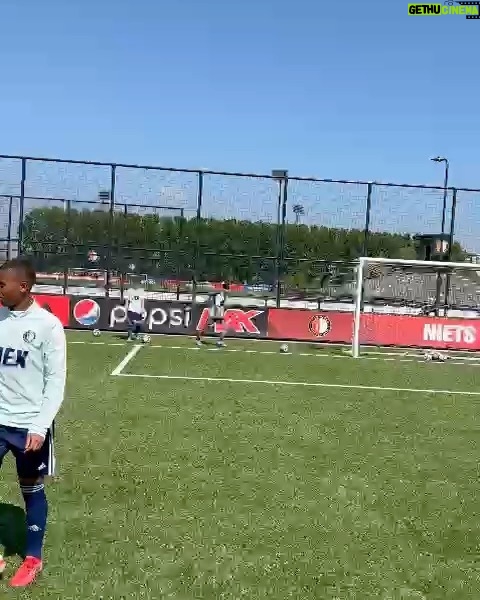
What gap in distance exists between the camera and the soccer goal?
19.4 m

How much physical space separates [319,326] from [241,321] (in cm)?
222

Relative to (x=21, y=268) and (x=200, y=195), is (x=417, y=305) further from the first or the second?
(x=21, y=268)

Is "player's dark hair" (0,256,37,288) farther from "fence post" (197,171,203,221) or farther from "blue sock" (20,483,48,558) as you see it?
"fence post" (197,171,203,221)

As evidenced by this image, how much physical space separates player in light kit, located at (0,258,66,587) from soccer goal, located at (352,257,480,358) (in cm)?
1427

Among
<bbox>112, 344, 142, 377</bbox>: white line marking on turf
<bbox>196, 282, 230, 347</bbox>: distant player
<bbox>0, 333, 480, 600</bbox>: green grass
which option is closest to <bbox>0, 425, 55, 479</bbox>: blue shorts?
<bbox>0, 333, 480, 600</bbox>: green grass

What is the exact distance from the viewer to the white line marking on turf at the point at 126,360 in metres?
12.7

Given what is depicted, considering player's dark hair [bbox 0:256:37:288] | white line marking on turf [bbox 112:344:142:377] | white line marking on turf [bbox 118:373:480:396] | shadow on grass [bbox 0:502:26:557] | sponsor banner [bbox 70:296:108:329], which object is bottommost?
white line marking on turf [bbox 112:344:142:377]

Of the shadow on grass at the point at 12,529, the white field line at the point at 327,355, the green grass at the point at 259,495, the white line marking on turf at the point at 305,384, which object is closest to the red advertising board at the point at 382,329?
the white field line at the point at 327,355

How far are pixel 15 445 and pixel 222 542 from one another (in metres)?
1.74

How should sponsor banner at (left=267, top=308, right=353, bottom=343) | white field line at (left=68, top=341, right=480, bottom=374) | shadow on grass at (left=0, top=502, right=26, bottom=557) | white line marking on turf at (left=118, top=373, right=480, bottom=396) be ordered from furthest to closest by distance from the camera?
1. sponsor banner at (left=267, top=308, right=353, bottom=343)
2. white field line at (left=68, top=341, right=480, bottom=374)
3. white line marking on turf at (left=118, top=373, right=480, bottom=396)
4. shadow on grass at (left=0, top=502, right=26, bottom=557)

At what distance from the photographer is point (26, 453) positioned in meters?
4.06

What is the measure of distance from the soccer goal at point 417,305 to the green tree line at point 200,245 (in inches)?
51.0

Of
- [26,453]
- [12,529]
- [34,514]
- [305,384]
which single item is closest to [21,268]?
[26,453]

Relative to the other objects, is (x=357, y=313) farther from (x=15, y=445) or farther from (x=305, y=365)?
(x=15, y=445)
